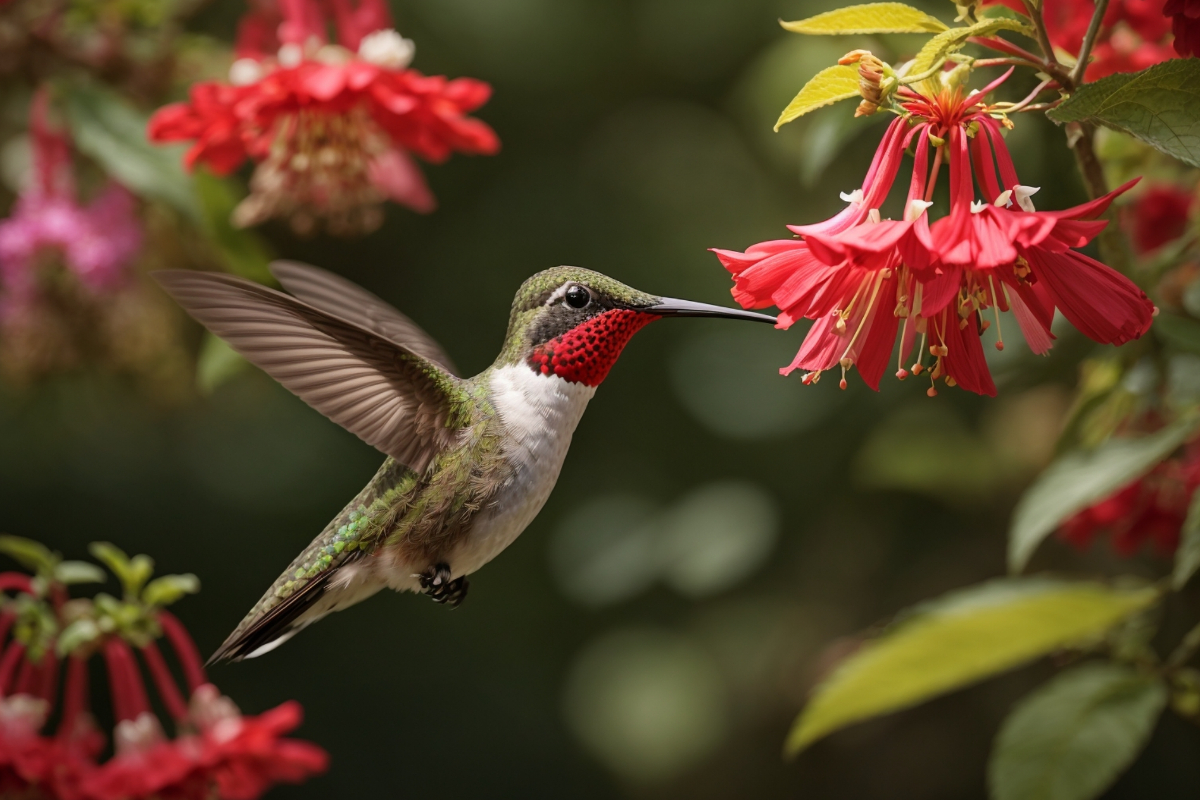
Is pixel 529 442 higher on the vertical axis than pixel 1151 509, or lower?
higher

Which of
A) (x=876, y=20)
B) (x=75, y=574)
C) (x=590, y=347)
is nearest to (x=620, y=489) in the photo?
(x=75, y=574)

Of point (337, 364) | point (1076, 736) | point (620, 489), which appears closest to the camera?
point (337, 364)

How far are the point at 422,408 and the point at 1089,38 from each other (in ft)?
2.21

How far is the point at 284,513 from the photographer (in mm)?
2945

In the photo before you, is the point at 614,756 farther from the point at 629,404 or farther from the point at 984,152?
the point at 984,152

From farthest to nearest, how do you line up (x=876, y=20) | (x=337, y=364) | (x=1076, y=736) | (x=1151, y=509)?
1. (x=1151, y=509)
2. (x=1076, y=736)
3. (x=337, y=364)
4. (x=876, y=20)

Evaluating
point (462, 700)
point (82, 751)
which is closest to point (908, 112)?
point (82, 751)

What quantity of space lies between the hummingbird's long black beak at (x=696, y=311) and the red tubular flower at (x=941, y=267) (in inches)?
3.0

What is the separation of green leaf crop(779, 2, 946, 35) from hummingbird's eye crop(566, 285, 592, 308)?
31 cm

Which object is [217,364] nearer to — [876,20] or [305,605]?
[305,605]

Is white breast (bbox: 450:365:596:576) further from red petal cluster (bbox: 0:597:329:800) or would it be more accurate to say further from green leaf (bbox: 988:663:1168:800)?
green leaf (bbox: 988:663:1168:800)

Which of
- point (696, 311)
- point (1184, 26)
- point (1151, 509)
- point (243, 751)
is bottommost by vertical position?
point (1151, 509)

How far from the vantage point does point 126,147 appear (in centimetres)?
166

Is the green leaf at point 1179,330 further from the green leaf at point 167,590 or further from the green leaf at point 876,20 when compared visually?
the green leaf at point 167,590
